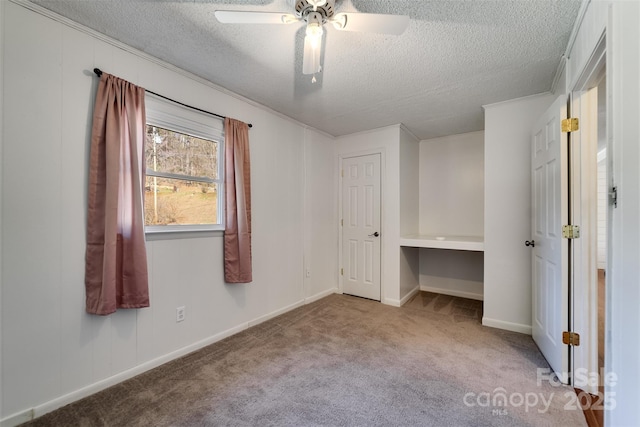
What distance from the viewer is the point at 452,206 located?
400 cm

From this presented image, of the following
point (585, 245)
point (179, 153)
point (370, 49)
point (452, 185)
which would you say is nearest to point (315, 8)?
point (370, 49)

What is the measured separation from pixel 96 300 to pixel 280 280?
1.75 m

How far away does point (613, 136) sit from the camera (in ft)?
3.70

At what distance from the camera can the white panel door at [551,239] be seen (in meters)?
1.84

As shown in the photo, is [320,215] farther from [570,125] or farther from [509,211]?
[570,125]

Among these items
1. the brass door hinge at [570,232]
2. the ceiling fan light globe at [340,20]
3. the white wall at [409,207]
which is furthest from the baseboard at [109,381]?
the brass door hinge at [570,232]

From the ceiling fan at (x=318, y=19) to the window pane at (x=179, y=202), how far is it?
137 centimetres

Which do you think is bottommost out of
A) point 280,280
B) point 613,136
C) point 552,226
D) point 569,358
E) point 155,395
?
point 155,395

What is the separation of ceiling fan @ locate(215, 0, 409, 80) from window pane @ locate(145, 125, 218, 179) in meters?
1.19

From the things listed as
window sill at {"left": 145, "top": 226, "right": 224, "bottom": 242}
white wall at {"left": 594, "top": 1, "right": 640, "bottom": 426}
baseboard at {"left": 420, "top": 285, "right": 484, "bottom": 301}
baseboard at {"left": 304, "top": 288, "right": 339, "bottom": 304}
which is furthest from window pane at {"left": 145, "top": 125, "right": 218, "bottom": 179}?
baseboard at {"left": 420, "top": 285, "right": 484, "bottom": 301}

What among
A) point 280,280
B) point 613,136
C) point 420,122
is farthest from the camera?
point 420,122

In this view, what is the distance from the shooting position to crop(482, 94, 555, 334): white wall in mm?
2662

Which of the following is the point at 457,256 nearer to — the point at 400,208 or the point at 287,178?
the point at 400,208

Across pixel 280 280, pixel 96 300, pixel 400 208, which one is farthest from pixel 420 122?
pixel 96 300
